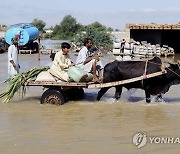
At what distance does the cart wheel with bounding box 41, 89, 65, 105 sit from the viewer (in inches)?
359

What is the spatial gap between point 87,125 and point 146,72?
2.41 m

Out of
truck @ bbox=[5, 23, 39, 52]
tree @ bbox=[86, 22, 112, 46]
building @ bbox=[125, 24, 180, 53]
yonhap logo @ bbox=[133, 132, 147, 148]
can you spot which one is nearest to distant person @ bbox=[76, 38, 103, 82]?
yonhap logo @ bbox=[133, 132, 147, 148]

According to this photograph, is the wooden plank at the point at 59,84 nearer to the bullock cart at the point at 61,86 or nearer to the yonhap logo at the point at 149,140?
the bullock cart at the point at 61,86

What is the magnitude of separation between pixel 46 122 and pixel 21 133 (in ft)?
3.02

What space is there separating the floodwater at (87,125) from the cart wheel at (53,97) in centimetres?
14

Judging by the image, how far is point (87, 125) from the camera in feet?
24.2

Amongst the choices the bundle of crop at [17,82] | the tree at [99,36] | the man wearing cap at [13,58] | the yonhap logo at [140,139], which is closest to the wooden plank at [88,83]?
the bundle of crop at [17,82]

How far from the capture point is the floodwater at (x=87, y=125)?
19.4 ft

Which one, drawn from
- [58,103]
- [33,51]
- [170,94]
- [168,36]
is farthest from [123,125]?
[168,36]

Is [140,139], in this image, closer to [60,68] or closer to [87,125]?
[87,125]

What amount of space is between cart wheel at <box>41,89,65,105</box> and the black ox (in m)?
1.08

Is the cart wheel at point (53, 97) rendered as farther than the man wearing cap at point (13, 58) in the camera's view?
No

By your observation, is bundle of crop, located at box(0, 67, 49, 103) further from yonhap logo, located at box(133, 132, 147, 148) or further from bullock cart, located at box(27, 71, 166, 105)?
yonhap logo, located at box(133, 132, 147, 148)

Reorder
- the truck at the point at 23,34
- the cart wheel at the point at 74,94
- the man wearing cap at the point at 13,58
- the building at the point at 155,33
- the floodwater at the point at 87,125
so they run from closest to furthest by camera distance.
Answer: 1. the floodwater at the point at 87,125
2. the cart wheel at the point at 74,94
3. the man wearing cap at the point at 13,58
4. the building at the point at 155,33
5. the truck at the point at 23,34
